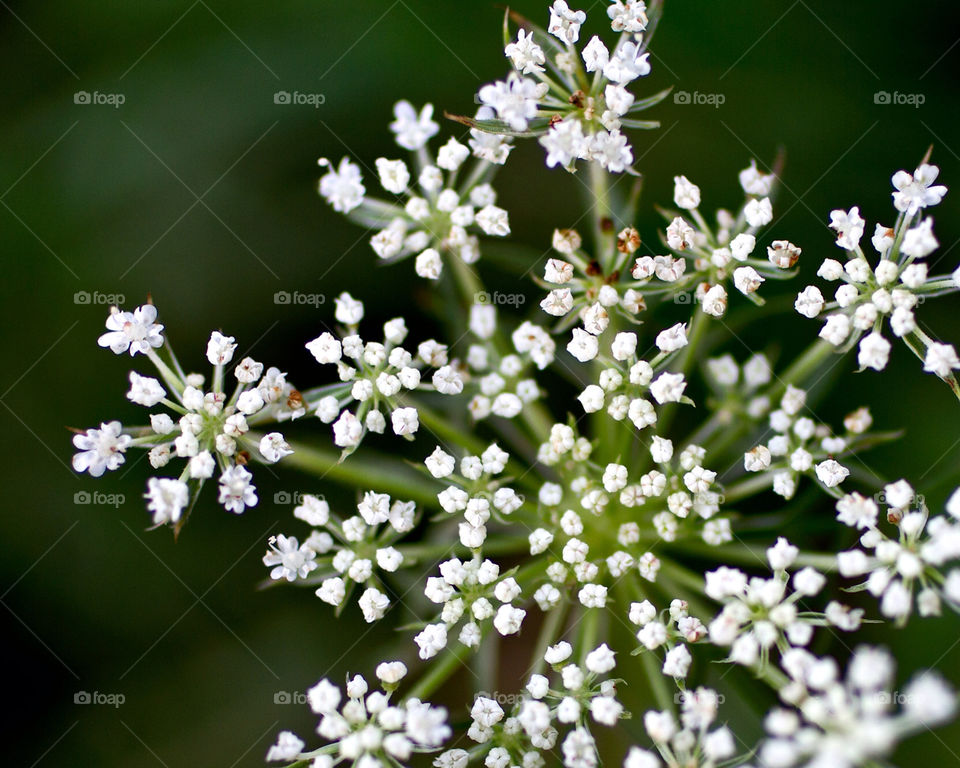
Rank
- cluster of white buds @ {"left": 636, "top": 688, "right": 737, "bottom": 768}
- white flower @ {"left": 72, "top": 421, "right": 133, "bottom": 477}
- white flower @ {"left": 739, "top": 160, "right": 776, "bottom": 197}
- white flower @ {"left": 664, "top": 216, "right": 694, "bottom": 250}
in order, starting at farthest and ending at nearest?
white flower @ {"left": 739, "top": 160, "right": 776, "bottom": 197} < white flower @ {"left": 664, "top": 216, "right": 694, "bottom": 250} < white flower @ {"left": 72, "top": 421, "right": 133, "bottom": 477} < cluster of white buds @ {"left": 636, "top": 688, "right": 737, "bottom": 768}

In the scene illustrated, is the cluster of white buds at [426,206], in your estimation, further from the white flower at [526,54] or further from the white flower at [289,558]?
the white flower at [289,558]

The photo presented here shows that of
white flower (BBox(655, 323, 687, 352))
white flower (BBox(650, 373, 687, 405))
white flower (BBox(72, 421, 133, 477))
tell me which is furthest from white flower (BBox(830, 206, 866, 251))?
white flower (BBox(72, 421, 133, 477))

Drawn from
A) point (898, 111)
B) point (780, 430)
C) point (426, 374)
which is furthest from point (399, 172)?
point (898, 111)

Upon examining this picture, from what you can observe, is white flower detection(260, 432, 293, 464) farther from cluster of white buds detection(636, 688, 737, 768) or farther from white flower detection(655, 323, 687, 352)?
cluster of white buds detection(636, 688, 737, 768)

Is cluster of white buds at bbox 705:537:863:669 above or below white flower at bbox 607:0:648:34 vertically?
below

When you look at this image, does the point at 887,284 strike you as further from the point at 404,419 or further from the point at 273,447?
the point at 273,447

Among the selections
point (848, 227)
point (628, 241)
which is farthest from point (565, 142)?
point (848, 227)
